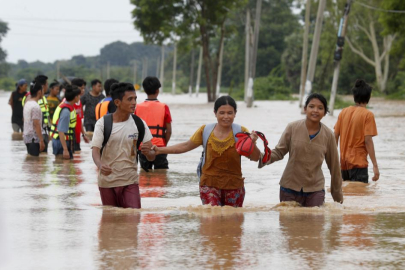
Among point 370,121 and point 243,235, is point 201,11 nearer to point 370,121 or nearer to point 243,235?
point 370,121

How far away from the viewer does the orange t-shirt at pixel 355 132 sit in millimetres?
10320

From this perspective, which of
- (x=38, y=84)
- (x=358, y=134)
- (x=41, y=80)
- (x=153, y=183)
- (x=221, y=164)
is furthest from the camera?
(x=41, y=80)

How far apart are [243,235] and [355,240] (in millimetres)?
916

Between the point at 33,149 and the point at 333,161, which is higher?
the point at 333,161

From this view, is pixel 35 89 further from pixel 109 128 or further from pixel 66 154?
pixel 109 128

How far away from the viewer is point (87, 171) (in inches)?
532

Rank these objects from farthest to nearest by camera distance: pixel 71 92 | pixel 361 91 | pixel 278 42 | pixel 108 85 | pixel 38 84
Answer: pixel 278 42, pixel 38 84, pixel 71 92, pixel 108 85, pixel 361 91

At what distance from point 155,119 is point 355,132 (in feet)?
9.37

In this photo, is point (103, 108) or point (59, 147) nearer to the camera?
point (103, 108)

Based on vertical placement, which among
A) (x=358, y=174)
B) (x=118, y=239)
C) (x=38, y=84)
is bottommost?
(x=118, y=239)

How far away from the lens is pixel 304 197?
26.3ft

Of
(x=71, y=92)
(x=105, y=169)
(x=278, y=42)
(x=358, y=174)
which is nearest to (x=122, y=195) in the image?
(x=105, y=169)

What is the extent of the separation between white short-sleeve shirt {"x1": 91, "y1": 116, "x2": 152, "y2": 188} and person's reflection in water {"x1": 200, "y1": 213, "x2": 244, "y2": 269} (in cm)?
83

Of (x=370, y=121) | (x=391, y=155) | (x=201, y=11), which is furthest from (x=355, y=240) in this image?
(x=201, y=11)
